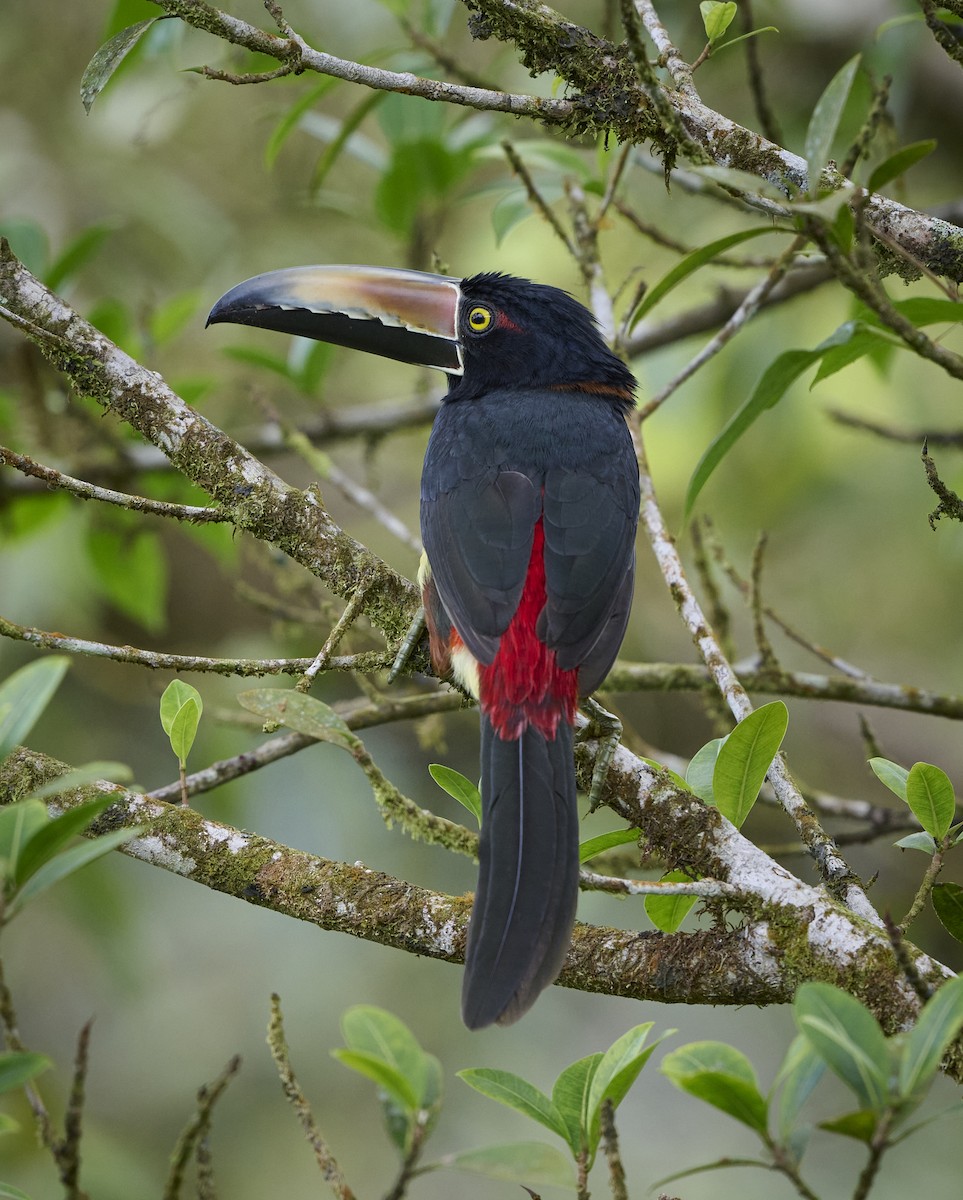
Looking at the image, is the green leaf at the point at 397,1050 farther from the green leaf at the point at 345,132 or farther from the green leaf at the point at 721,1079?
the green leaf at the point at 345,132

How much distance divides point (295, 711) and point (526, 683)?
780mm

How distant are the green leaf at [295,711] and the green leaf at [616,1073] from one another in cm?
55

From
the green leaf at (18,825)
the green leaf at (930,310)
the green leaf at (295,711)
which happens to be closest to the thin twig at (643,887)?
the green leaf at (295,711)

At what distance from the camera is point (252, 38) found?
6.81 feet

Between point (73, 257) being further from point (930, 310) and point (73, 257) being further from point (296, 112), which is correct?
point (930, 310)

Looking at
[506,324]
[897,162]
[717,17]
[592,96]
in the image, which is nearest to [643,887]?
[897,162]

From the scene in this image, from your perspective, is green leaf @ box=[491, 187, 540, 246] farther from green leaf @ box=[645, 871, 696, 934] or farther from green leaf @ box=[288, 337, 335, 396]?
green leaf @ box=[645, 871, 696, 934]

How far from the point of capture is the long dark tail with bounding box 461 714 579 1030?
1.92 meters

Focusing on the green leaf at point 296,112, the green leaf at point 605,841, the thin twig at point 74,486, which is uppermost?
the green leaf at point 296,112

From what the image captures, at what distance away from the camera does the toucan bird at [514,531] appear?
2045 millimetres

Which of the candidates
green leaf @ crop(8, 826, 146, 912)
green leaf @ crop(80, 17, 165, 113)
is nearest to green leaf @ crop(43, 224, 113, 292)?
green leaf @ crop(80, 17, 165, 113)

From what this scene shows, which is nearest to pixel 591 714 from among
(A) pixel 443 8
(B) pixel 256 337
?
(A) pixel 443 8

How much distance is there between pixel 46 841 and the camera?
1457mm

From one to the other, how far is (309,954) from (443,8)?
4222mm
